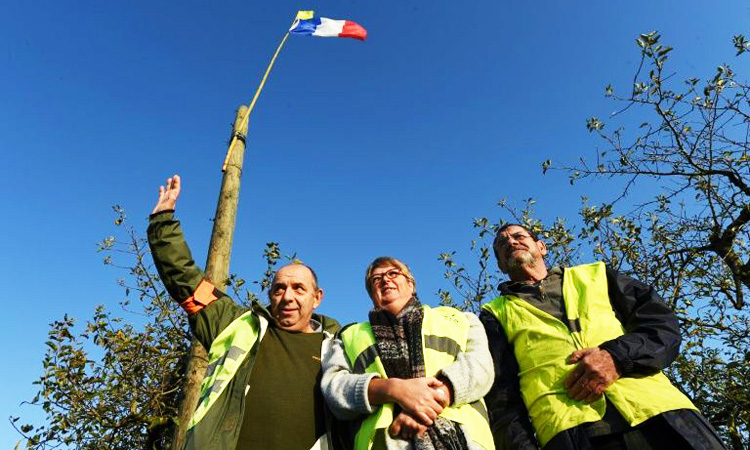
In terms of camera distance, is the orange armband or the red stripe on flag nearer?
the orange armband

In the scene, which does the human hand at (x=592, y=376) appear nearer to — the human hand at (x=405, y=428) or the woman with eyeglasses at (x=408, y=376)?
the woman with eyeglasses at (x=408, y=376)

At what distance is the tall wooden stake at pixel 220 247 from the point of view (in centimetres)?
392

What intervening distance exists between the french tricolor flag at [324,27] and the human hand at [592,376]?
23.6 feet

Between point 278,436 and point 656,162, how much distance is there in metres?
6.02

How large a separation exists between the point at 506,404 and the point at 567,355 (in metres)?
0.44

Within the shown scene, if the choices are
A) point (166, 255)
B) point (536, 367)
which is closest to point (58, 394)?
point (166, 255)

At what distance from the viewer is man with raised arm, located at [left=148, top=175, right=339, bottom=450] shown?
2.44 meters

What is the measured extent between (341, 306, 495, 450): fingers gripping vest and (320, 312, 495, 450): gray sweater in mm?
44

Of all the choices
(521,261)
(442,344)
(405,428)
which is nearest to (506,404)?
(442,344)

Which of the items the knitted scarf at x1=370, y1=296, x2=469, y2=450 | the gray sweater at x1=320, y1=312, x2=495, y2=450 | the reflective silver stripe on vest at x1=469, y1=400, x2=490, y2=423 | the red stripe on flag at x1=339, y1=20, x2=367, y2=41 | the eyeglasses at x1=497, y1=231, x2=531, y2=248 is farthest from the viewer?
the red stripe on flag at x1=339, y1=20, x2=367, y2=41

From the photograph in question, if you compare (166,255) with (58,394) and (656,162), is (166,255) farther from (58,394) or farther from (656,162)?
(656,162)

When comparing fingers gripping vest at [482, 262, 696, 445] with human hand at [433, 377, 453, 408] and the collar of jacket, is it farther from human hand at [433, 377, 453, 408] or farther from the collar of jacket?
the collar of jacket

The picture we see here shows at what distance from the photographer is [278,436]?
96.0 inches

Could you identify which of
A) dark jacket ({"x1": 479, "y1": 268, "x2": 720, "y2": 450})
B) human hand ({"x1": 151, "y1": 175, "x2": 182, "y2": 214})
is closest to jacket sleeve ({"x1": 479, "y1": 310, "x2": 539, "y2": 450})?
dark jacket ({"x1": 479, "y1": 268, "x2": 720, "y2": 450})
